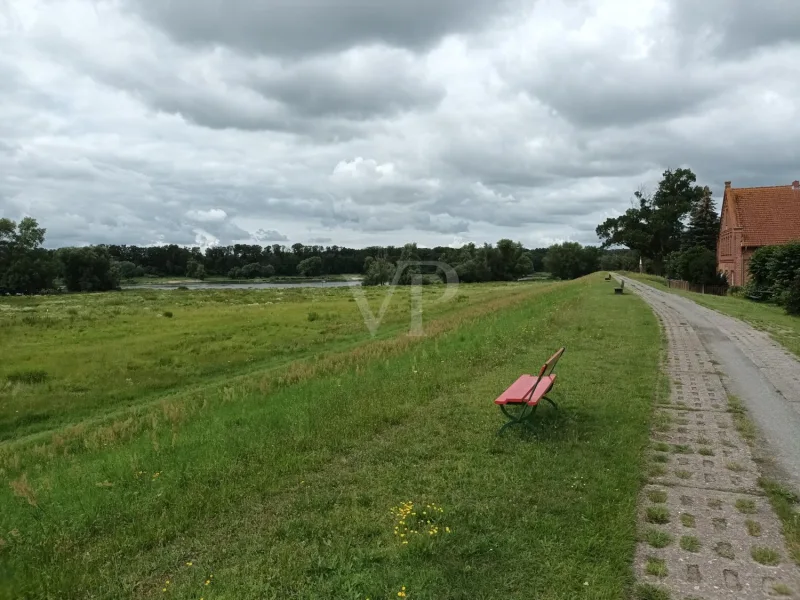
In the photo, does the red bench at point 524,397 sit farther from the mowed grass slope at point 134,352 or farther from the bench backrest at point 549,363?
the mowed grass slope at point 134,352

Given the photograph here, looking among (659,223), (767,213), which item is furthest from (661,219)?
(767,213)

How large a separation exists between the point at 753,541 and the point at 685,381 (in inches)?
237

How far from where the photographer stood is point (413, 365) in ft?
38.9

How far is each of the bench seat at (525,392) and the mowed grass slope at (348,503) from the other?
436mm

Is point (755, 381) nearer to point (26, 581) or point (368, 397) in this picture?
point (368, 397)

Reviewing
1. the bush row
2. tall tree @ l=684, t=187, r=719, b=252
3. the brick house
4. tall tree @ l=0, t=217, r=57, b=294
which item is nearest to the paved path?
the bush row

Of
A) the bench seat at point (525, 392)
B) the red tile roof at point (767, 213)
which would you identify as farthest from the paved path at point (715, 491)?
the red tile roof at point (767, 213)

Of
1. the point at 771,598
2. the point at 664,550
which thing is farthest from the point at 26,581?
the point at 771,598

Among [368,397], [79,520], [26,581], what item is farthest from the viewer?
[368,397]

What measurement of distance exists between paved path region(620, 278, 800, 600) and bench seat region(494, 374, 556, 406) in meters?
1.46

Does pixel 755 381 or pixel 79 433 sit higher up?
pixel 755 381

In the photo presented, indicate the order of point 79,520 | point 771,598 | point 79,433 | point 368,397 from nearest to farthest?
point 771,598, point 79,520, point 368,397, point 79,433

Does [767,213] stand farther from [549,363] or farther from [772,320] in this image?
[549,363]

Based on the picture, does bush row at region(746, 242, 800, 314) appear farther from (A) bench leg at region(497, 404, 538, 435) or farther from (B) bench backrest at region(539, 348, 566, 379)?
(A) bench leg at region(497, 404, 538, 435)
